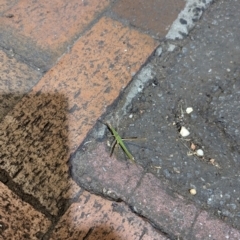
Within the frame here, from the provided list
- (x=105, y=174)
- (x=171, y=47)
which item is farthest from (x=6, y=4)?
(x=105, y=174)

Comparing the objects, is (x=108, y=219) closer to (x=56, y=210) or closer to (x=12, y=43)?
(x=56, y=210)

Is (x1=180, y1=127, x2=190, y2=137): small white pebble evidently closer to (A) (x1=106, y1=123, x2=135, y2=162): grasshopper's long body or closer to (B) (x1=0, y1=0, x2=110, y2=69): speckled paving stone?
(A) (x1=106, y1=123, x2=135, y2=162): grasshopper's long body

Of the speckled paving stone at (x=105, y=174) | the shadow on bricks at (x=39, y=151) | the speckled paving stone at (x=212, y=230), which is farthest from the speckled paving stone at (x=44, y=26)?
the speckled paving stone at (x=212, y=230)

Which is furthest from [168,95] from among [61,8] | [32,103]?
[61,8]

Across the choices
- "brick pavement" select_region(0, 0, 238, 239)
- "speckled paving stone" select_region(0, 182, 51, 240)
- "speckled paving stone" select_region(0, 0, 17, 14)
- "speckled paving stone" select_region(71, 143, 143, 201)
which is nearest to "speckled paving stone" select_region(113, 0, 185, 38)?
"brick pavement" select_region(0, 0, 238, 239)

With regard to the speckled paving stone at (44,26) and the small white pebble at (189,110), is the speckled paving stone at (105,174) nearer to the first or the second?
the small white pebble at (189,110)

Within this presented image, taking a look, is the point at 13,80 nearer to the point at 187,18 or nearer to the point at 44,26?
the point at 44,26
